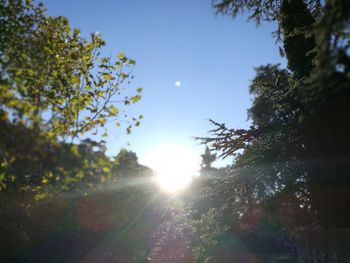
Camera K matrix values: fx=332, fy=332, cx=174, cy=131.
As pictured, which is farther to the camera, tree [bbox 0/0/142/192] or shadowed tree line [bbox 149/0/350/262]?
shadowed tree line [bbox 149/0/350/262]

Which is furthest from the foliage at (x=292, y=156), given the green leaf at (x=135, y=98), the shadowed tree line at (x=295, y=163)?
the green leaf at (x=135, y=98)

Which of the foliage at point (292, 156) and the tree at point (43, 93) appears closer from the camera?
the tree at point (43, 93)

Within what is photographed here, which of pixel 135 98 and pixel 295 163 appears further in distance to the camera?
pixel 295 163

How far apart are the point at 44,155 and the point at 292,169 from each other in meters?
7.53

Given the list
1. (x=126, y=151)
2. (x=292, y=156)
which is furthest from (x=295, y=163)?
(x=126, y=151)

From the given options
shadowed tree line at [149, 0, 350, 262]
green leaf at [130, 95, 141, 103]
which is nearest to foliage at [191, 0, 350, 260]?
shadowed tree line at [149, 0, 350, 262]

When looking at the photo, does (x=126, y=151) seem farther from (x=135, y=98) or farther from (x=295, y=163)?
(x=295, y=163)

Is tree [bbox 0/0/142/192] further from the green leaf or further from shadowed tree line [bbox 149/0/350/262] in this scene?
shadowed tree line [bbox 149/0/350/262]

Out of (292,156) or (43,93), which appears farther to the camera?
(292,156)

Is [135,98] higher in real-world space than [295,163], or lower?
higher

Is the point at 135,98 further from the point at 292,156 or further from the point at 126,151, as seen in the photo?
the point at 292,156

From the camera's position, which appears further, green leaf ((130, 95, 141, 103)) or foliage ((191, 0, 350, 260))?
foliage ((191, 0, 350, 260))

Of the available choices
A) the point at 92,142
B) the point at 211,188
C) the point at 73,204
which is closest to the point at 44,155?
the point at 92,142

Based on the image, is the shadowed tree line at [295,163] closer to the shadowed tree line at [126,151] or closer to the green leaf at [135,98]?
the shadowed tree line at [126,151]
